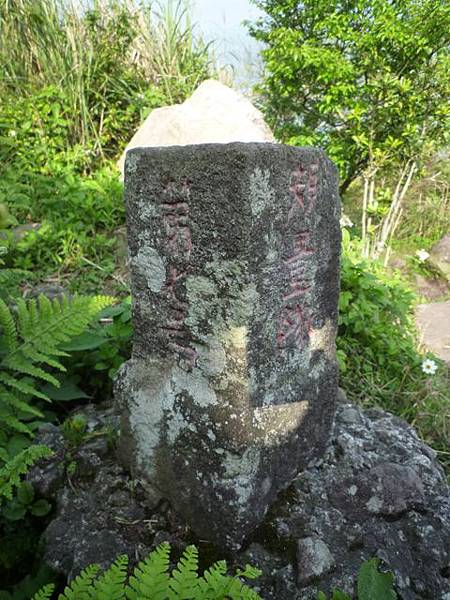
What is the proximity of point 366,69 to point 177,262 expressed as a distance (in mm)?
4253

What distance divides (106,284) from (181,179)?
230cm

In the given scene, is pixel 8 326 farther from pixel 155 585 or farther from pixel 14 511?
pixel 155 585

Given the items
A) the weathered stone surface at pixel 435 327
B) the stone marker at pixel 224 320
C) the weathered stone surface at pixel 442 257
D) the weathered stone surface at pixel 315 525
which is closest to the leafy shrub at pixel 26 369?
the weathered stone surface at pixel 315 525

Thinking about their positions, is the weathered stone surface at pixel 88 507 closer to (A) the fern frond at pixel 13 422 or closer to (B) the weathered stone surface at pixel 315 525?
(B) the weathered stone surface at pixel 315 525

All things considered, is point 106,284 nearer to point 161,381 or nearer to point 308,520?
point 161,381

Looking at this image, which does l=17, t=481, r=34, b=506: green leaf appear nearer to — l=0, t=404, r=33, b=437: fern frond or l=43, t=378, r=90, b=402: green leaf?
l=0, t=404, r=33, b=437: fern frond

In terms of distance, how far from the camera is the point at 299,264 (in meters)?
1.54

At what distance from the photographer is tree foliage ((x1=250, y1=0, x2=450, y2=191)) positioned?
4.36 metres

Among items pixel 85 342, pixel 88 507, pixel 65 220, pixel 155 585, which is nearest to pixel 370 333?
pixel 85 342

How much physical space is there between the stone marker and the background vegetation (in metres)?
0.91

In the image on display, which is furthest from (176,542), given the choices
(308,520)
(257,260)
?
(257,260)

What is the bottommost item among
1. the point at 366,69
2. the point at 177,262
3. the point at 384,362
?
the point at 384,362

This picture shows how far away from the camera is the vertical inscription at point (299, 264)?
1.46 meters

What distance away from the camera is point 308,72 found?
197 inches
